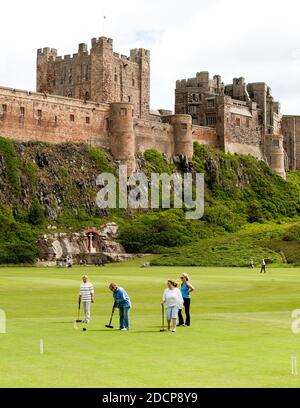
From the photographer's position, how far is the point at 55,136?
11519cm

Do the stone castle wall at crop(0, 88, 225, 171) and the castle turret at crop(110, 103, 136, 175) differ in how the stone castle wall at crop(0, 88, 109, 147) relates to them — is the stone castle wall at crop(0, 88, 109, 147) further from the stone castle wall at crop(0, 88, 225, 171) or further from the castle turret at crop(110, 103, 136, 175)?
the castle turret at crop(110, 103, 136, 175)

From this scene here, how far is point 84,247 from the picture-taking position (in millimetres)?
103000

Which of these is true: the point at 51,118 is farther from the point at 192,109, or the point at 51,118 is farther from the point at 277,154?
the point at 277,154

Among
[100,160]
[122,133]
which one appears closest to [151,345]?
[100,160]

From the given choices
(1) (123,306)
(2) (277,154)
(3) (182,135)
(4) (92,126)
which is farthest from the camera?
(2) (277,154)

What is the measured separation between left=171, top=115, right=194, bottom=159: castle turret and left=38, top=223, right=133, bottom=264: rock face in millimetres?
26946

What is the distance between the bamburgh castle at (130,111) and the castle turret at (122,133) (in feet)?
0.41

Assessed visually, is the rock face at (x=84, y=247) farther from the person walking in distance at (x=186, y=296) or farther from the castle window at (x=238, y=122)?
the person walking in distance at (x=186, y=296)

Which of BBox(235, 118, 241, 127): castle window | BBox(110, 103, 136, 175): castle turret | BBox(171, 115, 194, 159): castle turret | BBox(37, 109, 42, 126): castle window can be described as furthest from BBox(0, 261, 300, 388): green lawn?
BBox(235, 118, 241, 127): castle window

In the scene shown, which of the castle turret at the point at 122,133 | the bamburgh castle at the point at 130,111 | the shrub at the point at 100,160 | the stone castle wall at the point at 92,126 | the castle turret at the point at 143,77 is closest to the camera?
the stone castle wall at the point at 92,126

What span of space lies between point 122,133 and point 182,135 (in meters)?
13.9

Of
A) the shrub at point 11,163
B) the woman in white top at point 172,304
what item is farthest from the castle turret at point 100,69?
the woman in white top at point 172,304

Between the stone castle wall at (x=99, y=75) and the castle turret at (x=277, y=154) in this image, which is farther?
the castle turret at (x=277, y=154)

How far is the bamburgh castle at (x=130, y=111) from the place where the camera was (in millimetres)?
113938
